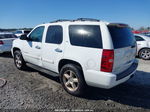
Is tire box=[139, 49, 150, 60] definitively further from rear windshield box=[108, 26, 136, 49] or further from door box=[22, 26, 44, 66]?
door box=[22, 26, 44, 66]

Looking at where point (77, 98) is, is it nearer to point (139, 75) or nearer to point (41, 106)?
point (41, 106)

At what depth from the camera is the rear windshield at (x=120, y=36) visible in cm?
296

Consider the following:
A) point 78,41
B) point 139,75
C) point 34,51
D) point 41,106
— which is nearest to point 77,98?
point 41,106

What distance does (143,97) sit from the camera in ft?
11.6

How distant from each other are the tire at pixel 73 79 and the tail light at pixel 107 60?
0.68 meters

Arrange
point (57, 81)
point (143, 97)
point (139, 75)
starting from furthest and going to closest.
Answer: point (139, 75) → point (57, 81) → point (143, 97)

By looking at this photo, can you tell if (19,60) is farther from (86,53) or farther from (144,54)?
(144,54)

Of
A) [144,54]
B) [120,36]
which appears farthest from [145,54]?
[120,36]

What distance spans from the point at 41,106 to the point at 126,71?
7.50ft

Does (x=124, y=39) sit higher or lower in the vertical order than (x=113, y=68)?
higher

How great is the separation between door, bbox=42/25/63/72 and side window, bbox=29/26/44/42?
1.29ft

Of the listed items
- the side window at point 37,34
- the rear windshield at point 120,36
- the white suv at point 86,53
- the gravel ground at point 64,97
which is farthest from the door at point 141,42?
the side window at point 37,34

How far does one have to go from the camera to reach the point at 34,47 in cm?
459

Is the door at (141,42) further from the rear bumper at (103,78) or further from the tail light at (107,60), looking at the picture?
the tail light at (107,60)
